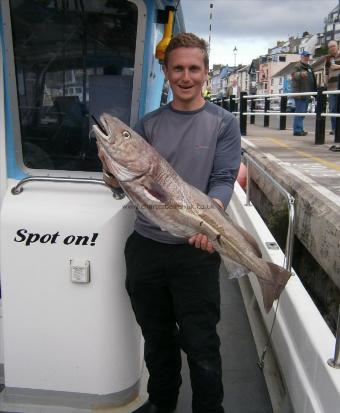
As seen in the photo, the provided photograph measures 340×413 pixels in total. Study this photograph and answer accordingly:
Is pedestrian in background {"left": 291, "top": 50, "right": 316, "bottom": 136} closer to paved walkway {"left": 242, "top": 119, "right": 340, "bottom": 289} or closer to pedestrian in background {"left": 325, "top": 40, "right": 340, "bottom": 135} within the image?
pedestrian in background {"left": 325, "top": 40, "right": 340, "bottom": 135}

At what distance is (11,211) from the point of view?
2617 mm

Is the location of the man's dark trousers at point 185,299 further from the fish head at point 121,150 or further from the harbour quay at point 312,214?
the harbour quay at point 312,214

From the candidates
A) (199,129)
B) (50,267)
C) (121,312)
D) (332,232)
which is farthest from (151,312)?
(332,232)

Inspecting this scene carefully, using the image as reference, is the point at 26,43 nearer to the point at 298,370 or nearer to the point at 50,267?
the point at 50,267

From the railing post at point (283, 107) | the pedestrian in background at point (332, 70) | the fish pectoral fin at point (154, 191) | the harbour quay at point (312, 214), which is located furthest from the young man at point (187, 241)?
the railing post at point (283, 107)

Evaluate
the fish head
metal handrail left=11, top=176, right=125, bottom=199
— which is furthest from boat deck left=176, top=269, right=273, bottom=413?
the fish head

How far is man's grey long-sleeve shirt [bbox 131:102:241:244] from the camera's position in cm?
240

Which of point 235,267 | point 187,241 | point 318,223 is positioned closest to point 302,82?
point 318,223

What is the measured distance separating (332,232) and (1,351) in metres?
2.71

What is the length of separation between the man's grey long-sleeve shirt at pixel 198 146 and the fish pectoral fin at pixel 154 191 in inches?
13.3

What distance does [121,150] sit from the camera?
6.52ft

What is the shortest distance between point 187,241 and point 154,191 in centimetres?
42

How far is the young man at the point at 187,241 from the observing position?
239cm

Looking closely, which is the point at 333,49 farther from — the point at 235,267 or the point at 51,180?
the point at 235,267
